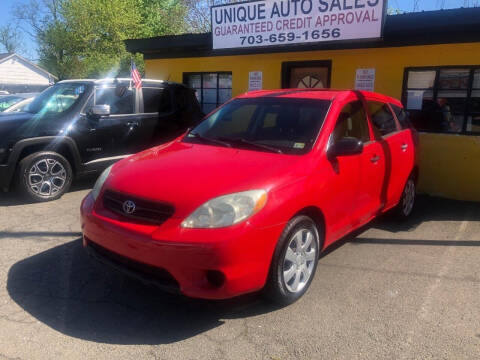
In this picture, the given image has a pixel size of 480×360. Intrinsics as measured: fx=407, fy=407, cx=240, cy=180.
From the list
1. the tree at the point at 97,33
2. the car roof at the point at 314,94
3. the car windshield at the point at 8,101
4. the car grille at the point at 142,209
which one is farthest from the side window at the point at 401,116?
the tree at the point at 97,33

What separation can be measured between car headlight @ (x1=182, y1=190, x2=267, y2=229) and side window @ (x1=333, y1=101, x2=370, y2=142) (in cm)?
122

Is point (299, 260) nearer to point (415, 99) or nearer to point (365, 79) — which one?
point (415, 99)

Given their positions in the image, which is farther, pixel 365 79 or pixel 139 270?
pixel 365 79

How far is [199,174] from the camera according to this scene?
121 inches

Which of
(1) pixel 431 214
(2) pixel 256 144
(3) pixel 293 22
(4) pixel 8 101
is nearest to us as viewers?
(2) pixel 256 144

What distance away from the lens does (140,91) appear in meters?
7.04

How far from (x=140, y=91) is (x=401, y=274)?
203 inches

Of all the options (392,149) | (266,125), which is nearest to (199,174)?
(266,125)

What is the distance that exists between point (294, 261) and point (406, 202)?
2.77m

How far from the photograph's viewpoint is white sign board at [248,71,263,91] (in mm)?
8398

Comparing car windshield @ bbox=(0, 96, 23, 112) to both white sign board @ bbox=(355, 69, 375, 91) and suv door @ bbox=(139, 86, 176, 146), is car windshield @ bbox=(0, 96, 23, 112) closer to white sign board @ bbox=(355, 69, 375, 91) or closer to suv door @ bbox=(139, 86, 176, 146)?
suv door @ bbox=(139, 86, 176, 146)

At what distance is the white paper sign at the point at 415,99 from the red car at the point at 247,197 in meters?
3.00

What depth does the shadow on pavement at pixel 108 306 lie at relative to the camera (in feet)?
9.36

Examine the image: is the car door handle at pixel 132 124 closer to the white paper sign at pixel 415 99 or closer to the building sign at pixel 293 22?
the building sign at pixel 293 22
